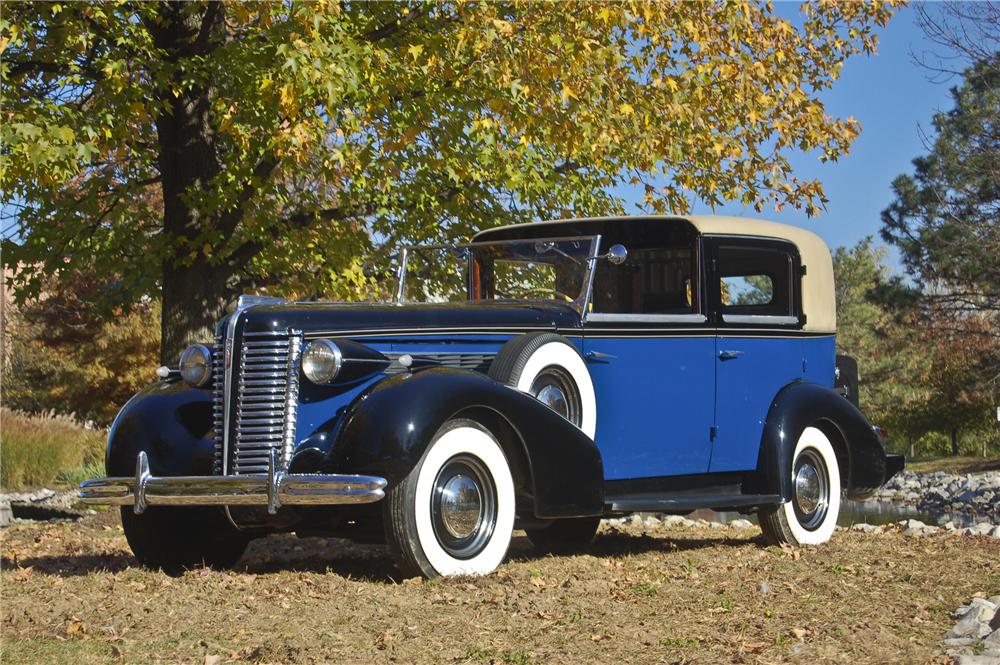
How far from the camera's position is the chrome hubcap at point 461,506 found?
6.35m

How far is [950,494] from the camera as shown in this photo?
1973 centimetres

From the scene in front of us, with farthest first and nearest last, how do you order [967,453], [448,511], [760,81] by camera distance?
[967,453] < [760,81] < [448,511]

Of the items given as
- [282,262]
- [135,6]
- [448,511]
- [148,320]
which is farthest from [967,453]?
[448,511]

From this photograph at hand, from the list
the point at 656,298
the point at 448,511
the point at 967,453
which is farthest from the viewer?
the point at 967,453

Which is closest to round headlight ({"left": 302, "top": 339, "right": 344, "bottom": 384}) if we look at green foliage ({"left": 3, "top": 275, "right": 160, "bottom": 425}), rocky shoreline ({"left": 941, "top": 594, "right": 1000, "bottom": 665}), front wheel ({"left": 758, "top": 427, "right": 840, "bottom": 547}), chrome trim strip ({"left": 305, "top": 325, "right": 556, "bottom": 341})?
chrome trim strip ({"left": 305, "top": 325, "right": 556, "bottom": 341})

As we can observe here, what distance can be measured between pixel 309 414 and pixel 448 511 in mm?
876

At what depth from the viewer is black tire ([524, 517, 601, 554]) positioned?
8.68 meters

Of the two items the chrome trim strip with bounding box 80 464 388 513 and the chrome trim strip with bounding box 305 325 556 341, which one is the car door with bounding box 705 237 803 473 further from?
the chrome trim strip with bounding box 80 464 388 513

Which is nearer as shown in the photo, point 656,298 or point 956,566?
point 956,566

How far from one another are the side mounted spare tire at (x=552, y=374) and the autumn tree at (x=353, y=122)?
3772 mm

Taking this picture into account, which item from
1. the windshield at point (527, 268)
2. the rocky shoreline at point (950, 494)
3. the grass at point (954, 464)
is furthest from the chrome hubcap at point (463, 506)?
the grass at point (954, 464)

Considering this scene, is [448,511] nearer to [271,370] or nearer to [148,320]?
[271,370]

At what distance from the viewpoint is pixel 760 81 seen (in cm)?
1284

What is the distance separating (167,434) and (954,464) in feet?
84.2
